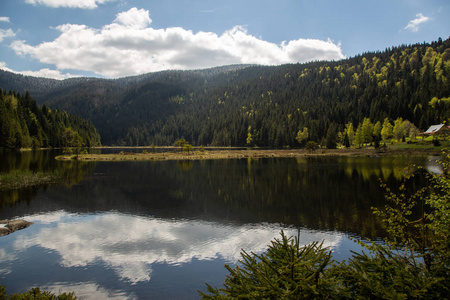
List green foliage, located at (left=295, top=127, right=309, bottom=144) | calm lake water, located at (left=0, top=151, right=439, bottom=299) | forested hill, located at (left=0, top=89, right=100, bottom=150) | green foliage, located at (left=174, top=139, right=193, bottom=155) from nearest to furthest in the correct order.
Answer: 1. calm lake water, located at (left=0, top=151, right=439, bottom=299)
2. forested hill, located at (left=0, top=89, right=100, bottom=150)
3. green foliage, located at (left=174, top=139, right=193, bottom=155)
4. green foliage, located at (left=295, top=127, right=309, bottom=144)

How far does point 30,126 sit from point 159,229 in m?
146

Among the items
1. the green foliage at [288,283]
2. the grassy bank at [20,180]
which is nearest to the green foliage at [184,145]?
the grassy bank at [20,180]

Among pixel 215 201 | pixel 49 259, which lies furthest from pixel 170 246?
pixel 215 201

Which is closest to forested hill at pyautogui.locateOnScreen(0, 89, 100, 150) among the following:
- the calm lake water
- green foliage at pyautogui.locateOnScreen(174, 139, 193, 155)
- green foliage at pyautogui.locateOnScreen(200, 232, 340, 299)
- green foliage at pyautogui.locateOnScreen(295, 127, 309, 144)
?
green foliage at pyautogui.locateOnScreen(174, 139, 193, 155)

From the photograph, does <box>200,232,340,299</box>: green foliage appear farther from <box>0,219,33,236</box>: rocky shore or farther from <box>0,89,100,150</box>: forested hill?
<box>0,89,100,150</box>: forested hill

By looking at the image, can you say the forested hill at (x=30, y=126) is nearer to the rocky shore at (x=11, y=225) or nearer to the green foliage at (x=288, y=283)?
the rocky shore at (x=11, y=225)

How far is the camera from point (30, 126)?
136 m

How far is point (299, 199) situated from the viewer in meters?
31.2

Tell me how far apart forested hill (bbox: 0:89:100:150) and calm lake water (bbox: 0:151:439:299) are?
2870 inches

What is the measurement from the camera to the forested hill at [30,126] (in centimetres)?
10719

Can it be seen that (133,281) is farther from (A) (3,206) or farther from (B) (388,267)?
(A) (3,206)

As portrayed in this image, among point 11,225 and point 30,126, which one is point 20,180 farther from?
point 30,126

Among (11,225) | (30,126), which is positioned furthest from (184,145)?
(11,225)

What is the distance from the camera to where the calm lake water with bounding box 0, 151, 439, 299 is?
1411cm
